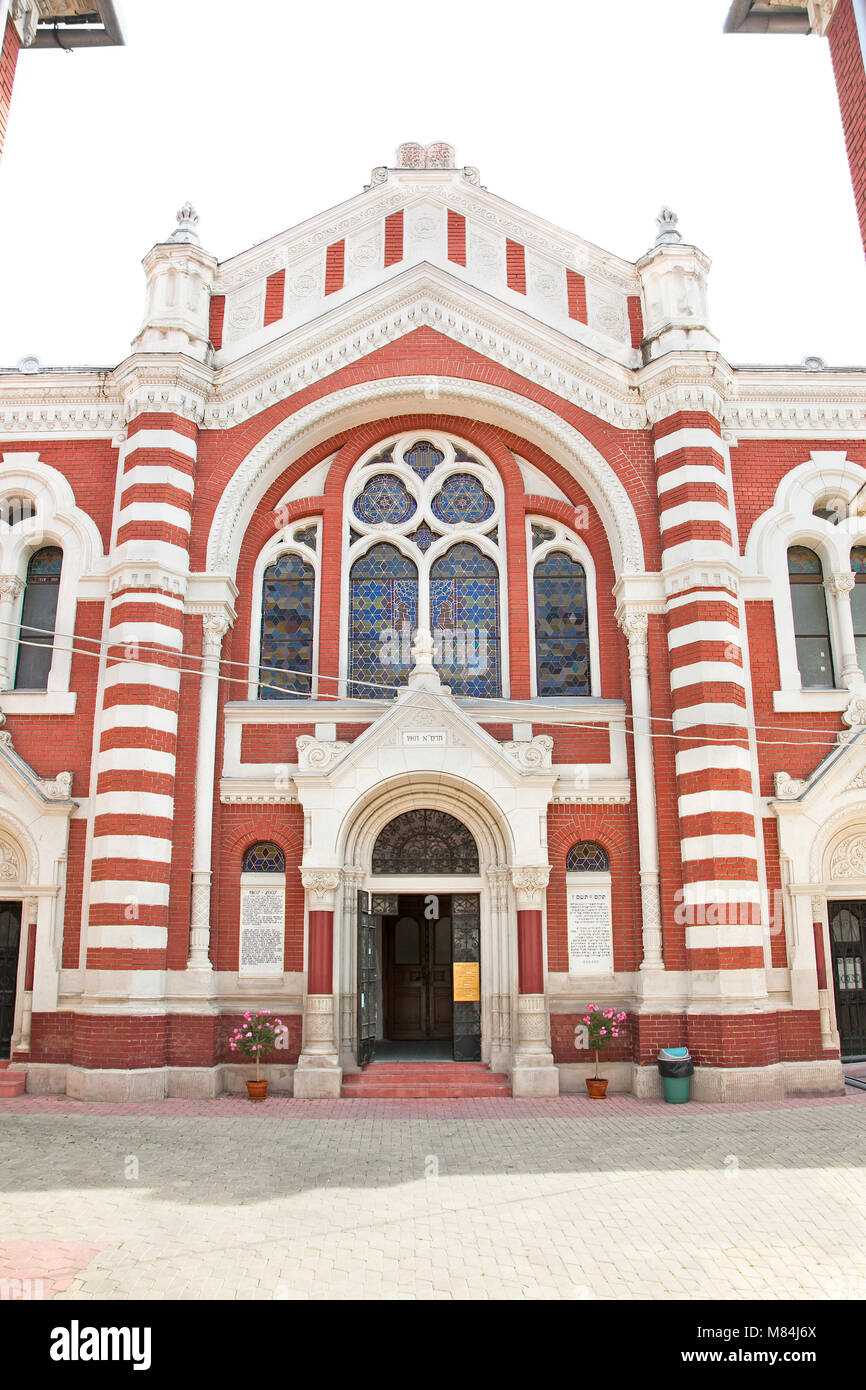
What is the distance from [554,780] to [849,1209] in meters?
7.10

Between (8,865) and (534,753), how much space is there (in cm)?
785

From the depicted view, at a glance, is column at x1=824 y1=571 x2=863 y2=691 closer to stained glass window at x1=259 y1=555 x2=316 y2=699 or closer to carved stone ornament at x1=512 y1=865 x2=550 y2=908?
carved stone ornament at x1=512 y1=865 x2=550 y2=908

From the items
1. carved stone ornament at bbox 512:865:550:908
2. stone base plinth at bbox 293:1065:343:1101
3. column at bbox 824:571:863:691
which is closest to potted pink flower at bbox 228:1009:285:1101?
stone base plinth at bbox 293:1065:343:1101

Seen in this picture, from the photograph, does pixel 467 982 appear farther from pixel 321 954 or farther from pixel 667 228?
pixel 667 228

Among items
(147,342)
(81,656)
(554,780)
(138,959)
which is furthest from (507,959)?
(147,342)

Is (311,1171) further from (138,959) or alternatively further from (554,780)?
(554,780)

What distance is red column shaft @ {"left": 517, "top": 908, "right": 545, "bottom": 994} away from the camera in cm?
1344

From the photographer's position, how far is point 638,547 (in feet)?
48.6

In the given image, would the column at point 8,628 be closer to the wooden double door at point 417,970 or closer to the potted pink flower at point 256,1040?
the potted pink flower at point 256,1040

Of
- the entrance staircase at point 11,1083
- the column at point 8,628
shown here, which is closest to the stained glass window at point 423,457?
the column at point 8,628

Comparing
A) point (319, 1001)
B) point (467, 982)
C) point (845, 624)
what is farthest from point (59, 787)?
point (845, 624)

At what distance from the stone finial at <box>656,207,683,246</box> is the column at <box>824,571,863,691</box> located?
6015 mm

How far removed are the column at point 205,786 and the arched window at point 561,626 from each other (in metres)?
4.93

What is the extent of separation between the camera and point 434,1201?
7789 millimetres
